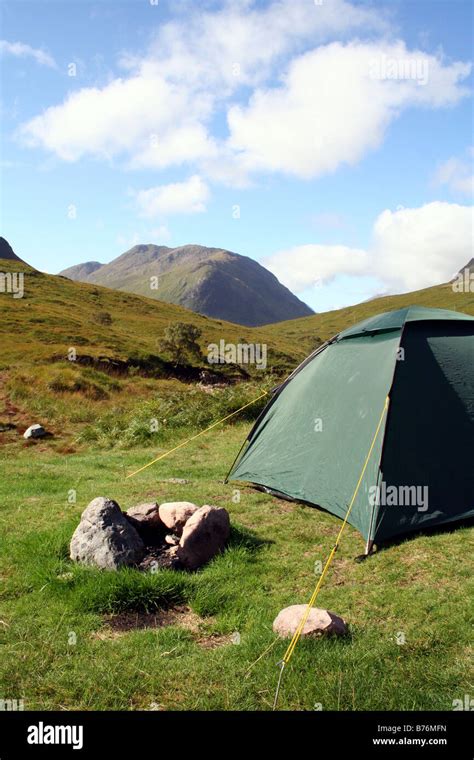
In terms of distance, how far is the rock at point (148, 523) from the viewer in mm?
8320

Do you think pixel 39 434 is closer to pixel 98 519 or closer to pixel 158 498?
pixel 158 498

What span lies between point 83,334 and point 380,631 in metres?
50.9

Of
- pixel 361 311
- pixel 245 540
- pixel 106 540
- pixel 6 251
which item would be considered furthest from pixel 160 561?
pixel 361 311

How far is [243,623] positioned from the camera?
6.06 meters

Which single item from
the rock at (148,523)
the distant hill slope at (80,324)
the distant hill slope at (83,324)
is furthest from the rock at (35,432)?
the distant hill slope at (83,324)

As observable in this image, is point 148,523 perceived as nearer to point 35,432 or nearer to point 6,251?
point 35,432

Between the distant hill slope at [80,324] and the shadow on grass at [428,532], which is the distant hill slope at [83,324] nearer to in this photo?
the distant hill slope at [80,324]

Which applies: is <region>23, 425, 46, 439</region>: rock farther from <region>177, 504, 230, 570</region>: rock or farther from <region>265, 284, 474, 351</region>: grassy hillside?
<region>265, 284, 474, 351</region>: grassy hillside

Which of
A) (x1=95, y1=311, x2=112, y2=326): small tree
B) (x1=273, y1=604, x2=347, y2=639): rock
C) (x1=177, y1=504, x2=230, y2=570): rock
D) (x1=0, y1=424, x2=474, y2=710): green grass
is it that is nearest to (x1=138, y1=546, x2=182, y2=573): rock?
(x1=177, y1=504, x2=230, y2=570): rock

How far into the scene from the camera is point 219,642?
5797 millimetres

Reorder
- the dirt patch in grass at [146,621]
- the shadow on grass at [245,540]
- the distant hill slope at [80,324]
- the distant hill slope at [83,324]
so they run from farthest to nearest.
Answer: the distant hill slope at [83,324] < the distant hill slope at [80,324] < the shadow on grass at [245,540] < the dirt patch in grass at [146,621]

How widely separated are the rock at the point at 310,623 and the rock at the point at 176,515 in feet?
9.18

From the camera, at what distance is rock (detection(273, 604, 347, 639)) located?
5.49 m
